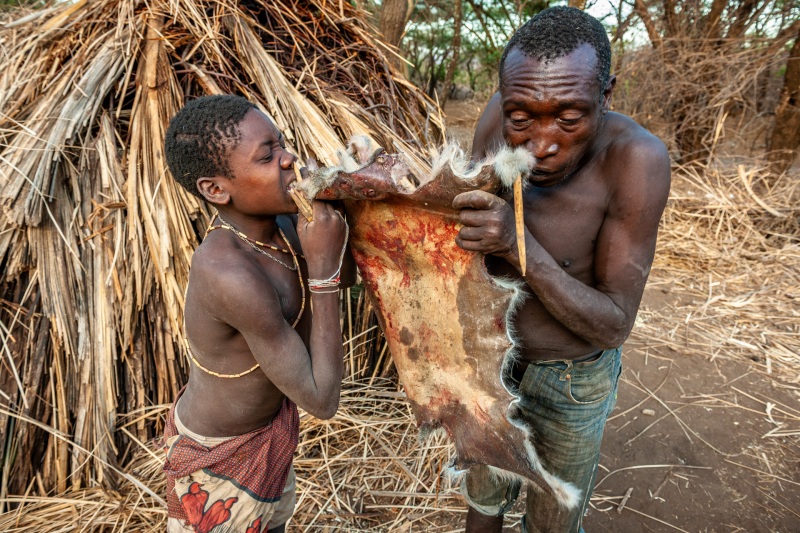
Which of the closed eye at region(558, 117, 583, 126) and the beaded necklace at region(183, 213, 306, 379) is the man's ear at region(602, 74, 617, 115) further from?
the beaded necklace at region(183, 213, 306, 379)

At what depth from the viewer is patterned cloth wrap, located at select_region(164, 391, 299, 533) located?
1.44 metres

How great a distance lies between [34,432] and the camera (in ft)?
7.71

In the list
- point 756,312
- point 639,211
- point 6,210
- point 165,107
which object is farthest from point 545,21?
point 756,312

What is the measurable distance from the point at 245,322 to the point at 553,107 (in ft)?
2.83

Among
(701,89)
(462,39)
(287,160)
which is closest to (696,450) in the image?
(287,160)

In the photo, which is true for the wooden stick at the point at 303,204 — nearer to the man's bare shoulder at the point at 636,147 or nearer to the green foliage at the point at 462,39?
the man's bare shoulder at the point at 636,147

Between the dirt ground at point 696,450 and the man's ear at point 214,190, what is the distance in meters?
2.04

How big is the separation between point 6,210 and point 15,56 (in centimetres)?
99

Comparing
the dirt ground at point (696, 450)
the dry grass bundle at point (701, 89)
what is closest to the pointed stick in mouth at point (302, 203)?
the dirt ground at point (696, 450)

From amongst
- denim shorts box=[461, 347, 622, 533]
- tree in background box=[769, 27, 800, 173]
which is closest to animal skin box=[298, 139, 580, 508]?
denim shorts box=[461, 347, 622, 533]

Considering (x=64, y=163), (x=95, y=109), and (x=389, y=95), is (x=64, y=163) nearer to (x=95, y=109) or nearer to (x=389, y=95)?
(x=95, y=109)

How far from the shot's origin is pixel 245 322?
1.21 metres

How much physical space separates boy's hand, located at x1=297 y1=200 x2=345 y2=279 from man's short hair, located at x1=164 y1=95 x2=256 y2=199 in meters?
0.27

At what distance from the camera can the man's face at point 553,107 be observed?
1107 millimetres
